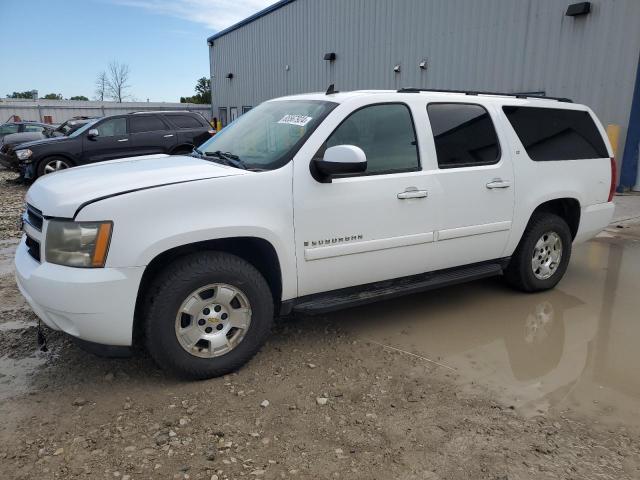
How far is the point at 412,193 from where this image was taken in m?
3.78

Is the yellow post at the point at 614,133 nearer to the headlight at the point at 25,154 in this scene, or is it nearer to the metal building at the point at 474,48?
the metal building at the point at 474,48

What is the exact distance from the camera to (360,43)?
55.5ft

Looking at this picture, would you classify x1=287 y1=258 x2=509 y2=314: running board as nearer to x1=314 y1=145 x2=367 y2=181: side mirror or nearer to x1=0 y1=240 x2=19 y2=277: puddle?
x1=314 y1=145 x2=367 y2=181: side mirror

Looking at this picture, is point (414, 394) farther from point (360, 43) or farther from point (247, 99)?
point (247, 99)

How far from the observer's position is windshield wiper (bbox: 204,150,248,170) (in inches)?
138

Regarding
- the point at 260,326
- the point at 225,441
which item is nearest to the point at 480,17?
the point at 260,326

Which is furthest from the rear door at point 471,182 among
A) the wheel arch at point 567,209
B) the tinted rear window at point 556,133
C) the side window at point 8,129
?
the side window at point 8,129

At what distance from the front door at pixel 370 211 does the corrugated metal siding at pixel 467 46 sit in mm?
7803

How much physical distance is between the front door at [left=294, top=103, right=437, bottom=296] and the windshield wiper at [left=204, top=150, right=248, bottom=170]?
40cm

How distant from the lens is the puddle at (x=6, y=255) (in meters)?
5.64

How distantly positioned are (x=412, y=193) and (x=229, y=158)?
1.34 meters

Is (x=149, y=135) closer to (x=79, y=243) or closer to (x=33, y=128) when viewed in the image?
(x=33, y=128)

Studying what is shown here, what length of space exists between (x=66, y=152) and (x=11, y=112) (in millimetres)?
23140

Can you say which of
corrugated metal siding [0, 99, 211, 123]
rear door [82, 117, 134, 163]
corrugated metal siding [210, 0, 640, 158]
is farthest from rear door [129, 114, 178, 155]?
corrugated metal siding [0, 99, 211, 123]
